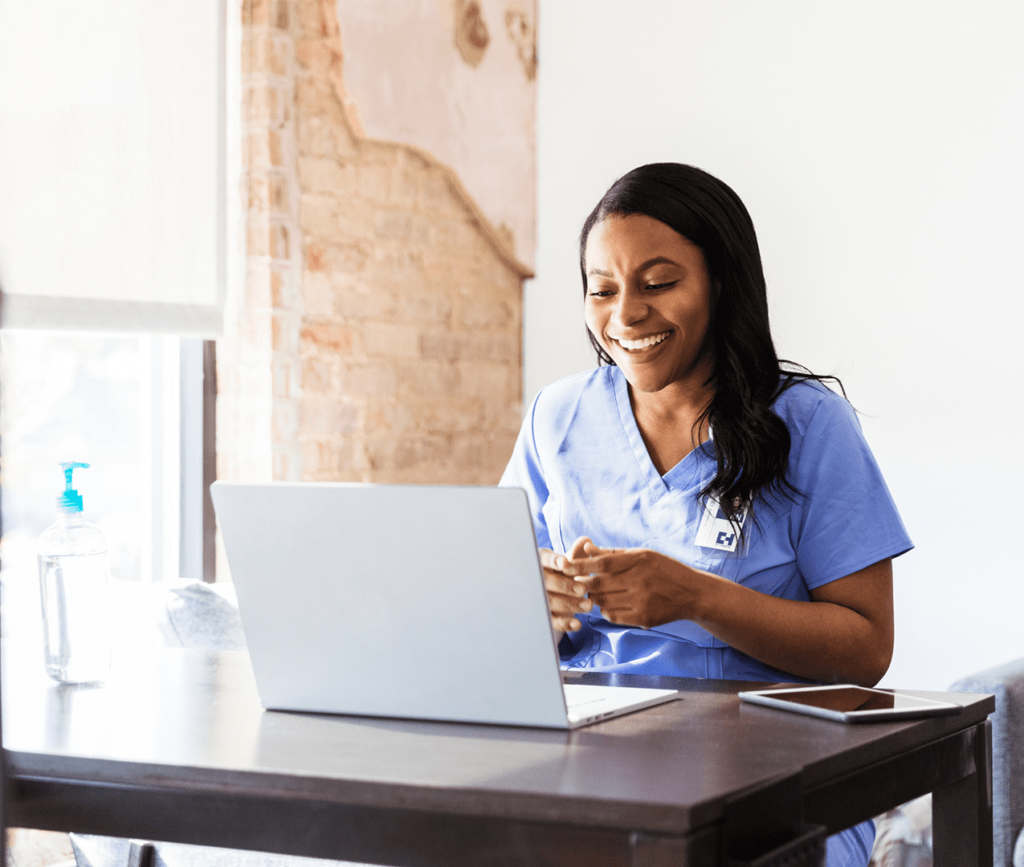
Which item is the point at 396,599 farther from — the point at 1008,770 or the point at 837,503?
the point at 1008,770

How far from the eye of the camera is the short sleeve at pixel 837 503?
1438mm

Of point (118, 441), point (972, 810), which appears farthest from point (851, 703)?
point (118, 441)

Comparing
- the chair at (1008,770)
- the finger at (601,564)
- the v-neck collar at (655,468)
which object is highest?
the v-neck collar at (655,468)

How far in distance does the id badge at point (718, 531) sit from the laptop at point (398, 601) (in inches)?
16.9

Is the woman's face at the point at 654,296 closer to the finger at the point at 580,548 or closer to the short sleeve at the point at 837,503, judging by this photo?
the short sleeve at the point at 837,503

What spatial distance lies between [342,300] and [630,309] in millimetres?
1366

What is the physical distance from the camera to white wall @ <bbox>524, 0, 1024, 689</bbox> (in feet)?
8.68

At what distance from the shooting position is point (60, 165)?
2.21 metres

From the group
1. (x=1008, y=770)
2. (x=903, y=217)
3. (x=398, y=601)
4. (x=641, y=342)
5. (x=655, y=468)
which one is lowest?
(x=1008, y=770)

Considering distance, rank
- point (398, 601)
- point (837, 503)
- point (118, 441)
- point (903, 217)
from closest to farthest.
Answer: point (398, 601)
point (837, 503)
point (118, 441)
point (903, 217)

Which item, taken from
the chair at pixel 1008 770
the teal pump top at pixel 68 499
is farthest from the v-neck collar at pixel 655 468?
the chair at pixel 1008 770

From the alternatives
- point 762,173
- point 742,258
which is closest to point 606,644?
point 742,258

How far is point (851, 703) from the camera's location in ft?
3.60

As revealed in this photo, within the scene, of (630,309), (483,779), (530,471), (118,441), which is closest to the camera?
(483,779)
